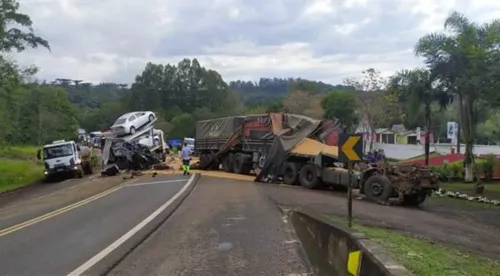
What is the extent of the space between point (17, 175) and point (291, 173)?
66.8ft

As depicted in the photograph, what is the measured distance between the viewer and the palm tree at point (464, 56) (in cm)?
2680

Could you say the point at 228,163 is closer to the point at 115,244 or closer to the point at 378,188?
the point at 378,188

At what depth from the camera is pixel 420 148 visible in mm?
66750

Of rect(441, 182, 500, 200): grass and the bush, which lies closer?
rect(441, 182, 500, 200): grass

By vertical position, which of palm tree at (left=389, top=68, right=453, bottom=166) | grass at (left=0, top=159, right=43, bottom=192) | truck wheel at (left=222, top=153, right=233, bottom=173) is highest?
palm tree at (left=389, top=68, right=453, bottom=166)

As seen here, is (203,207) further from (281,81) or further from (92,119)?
(281,81)

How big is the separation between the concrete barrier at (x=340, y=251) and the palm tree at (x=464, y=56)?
56.4 feet

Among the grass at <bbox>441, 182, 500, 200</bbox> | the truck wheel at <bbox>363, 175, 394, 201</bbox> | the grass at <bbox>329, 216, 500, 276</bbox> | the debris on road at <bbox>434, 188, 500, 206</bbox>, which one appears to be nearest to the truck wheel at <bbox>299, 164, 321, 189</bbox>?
the truck wheel at <bbox>363, 175, 394, 201</bbox>

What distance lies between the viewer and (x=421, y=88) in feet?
103

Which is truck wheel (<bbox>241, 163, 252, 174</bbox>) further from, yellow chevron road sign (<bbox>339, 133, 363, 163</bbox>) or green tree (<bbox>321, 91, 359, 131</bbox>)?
green tree (<bbox>321, 91, 359, 131</bbox>)

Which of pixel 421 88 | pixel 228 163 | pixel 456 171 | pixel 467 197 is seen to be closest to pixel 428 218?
pixel 467 197

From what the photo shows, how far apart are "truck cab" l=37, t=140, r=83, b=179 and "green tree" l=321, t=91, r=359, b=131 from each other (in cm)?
4159

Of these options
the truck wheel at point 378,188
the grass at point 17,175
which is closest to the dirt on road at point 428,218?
the truck wheel at point 378,188

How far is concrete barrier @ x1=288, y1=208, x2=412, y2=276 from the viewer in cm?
642
